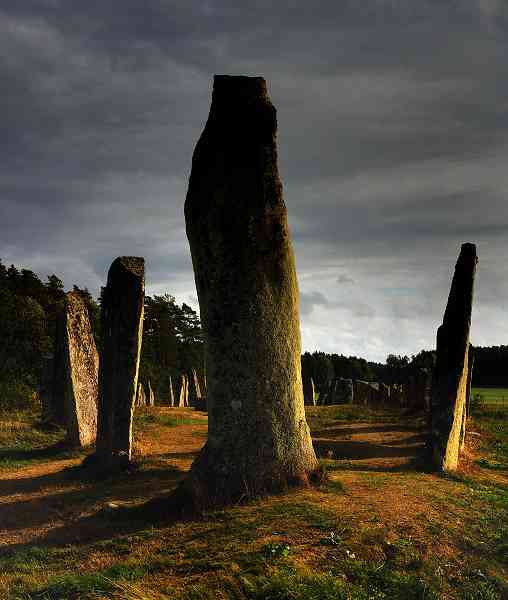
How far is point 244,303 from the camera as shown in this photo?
29.3 feet

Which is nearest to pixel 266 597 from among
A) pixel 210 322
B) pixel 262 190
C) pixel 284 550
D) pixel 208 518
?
pixel 284 550

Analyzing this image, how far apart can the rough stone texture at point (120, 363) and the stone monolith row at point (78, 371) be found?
2783mm

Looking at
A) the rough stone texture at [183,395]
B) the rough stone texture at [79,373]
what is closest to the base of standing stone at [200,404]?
the rough stone texture at [183,395]

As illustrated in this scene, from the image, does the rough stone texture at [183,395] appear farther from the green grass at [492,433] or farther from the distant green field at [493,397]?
the green grass at [492,433]

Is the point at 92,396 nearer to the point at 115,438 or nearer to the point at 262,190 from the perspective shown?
the point at 115,438

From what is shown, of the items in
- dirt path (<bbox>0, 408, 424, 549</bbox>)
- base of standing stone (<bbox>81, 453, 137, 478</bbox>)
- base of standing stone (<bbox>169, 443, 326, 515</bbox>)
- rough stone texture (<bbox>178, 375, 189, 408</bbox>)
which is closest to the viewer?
base of standing stone (<bbox>169, 443, 326, 515</bbox>)

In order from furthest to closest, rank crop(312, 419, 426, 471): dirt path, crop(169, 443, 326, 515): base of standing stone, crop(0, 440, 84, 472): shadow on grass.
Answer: crop(0, 440, 84, 472): shadow on grass → crop(312, 419, 426, 471): dirt path → crop(169, 443, 326, 515): base of standing stone

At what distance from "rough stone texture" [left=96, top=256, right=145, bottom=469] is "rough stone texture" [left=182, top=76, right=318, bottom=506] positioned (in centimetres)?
395

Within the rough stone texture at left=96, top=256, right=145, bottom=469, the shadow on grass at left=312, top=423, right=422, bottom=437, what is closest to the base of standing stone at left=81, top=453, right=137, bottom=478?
the rough stone texture at left=96, top=256, right=145, bottom=469

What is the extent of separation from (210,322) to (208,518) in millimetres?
2915

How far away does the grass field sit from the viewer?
19.9 feet

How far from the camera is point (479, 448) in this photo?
16328 millimetres

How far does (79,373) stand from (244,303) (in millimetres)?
8656

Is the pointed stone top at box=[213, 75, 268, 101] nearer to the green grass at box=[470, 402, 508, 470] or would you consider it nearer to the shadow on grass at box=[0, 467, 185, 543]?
the shadow on grass at box=[0, 467, 185, 543]
